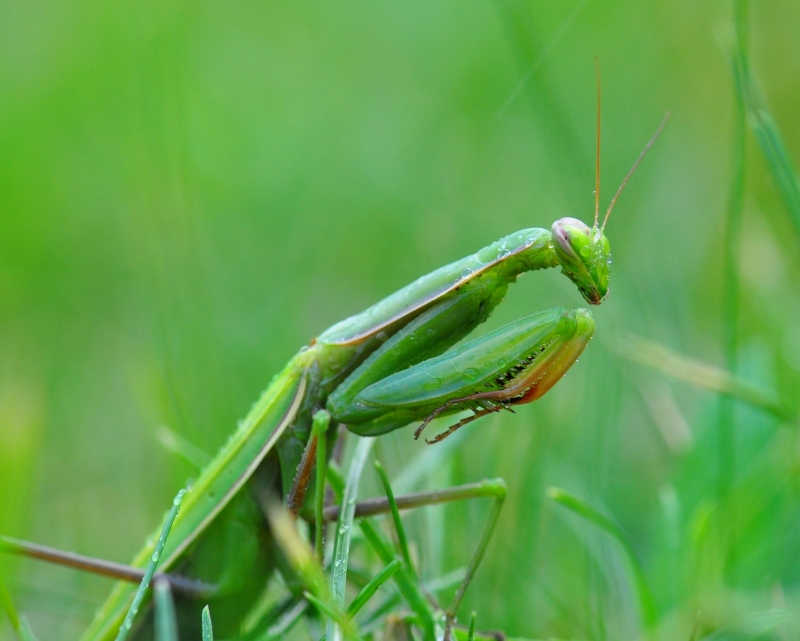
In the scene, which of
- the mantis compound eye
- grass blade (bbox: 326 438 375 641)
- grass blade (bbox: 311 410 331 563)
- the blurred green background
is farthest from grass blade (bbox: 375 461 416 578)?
the mantis compound eye

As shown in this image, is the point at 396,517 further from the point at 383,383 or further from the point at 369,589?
the point at 383,383

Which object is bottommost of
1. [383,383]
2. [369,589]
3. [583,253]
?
[369,589]

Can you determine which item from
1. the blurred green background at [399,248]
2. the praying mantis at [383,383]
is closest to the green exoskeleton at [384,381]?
the praying mantis at [383,383]

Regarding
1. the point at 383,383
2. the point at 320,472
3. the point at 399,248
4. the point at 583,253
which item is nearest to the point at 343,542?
the point at 320,472

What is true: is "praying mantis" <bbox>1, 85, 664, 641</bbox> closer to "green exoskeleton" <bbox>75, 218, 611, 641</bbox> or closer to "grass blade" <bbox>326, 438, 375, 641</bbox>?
"green exoskeleton" <bbox>75, 218, 611, 641</bbox>

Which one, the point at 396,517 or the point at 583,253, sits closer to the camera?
the point at 396,517

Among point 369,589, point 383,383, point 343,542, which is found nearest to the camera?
point 369,589

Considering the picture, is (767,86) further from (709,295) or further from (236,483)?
(236,483)

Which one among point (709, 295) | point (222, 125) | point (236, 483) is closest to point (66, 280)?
point (222, 125)
